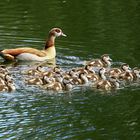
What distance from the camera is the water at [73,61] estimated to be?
980 centimetres

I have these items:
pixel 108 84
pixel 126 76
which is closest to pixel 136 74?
pixel 126 76

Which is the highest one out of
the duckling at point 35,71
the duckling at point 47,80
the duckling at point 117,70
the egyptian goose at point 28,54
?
the egyptian goose at point 28,54

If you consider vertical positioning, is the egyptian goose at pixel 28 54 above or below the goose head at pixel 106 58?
above

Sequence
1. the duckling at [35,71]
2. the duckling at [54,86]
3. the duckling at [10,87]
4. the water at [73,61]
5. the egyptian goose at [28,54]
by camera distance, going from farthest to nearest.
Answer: the egyptian goose at [28,54] < the duckling at [35,71] < the duckling at [54,86] < the duckling at [10,87] < the water at [73,61]

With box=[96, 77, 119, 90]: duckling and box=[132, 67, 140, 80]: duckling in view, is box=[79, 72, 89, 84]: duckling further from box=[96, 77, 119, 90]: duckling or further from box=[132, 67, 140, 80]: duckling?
box=[132, 67, 140, 80]: duckling

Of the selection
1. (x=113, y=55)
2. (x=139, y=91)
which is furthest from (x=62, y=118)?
(x=113, y=55)

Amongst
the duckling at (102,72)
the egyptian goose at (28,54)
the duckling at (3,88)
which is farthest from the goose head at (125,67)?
the duckling at (3,88)

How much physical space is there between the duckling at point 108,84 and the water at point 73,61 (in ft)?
0.60

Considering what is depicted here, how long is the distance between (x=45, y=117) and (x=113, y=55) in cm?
444

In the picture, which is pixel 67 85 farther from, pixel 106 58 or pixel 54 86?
pixel 106 58

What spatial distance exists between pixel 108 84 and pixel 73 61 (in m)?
2.03

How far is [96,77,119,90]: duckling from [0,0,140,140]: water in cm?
18

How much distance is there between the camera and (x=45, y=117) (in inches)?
404

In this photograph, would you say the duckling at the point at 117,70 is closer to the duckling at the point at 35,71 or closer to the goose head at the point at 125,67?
the goose head at the point at 125,67
